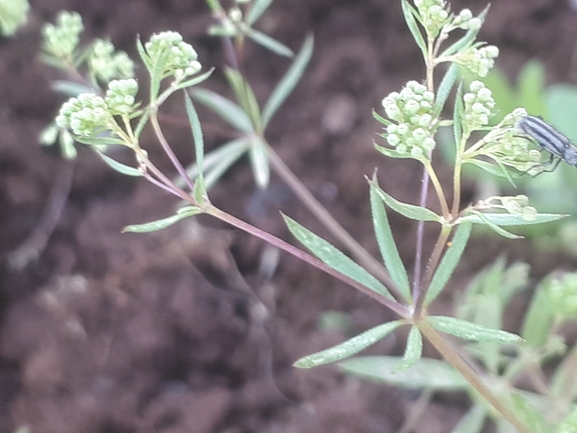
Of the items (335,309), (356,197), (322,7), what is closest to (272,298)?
(335,309)

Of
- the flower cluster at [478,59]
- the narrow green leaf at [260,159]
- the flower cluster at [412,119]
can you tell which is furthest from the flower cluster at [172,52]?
the narrow green leaf at [260,159]

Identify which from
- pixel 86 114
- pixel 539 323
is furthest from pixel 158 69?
pixel 539 323

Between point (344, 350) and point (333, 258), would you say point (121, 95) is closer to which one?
point (333, 258)

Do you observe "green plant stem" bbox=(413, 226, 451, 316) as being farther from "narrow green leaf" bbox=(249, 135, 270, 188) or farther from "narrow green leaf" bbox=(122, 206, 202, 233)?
"narrow green leaf" bbox=(249, 135, 270, 188)

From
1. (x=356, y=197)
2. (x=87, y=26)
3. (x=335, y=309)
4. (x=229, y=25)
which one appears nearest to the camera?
(x=229, y=25)

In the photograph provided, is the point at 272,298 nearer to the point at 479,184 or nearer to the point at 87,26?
the point at 479,184

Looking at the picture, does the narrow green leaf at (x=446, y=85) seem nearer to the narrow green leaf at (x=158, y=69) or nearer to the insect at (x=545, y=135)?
the insect at (x=545, y=135)

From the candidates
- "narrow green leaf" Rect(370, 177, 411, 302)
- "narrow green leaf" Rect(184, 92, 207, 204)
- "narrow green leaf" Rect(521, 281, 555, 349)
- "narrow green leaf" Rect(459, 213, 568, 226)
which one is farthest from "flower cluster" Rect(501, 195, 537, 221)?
"narrow green leaf" Rect(521, 281, 555, 349)
